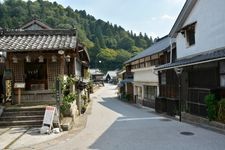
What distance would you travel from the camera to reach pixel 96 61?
135125 mm

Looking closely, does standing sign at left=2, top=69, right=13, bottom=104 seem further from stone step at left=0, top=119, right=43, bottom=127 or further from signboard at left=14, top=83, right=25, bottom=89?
stone step at left=0, top=119, right=43, bottom=127

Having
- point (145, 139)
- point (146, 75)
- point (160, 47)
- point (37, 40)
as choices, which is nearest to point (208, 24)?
point (145, 139)

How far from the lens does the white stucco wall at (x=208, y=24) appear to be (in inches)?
598

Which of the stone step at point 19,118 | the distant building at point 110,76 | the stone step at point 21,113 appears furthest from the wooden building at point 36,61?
the distant building at point 110,76

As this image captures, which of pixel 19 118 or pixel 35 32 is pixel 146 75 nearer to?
pixel 35 32

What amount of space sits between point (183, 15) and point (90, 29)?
464 feet

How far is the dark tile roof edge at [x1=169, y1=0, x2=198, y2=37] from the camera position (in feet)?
61.4

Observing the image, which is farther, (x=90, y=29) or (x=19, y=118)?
(x=90, y=29)

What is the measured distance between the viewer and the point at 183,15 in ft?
64.5

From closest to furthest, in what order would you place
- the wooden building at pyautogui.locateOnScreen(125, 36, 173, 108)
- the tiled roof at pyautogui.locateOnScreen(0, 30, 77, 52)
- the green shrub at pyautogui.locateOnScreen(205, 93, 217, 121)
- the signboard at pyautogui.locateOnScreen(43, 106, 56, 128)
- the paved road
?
1. the paved road
2. the signboard at pyautogui.locateOnScreen(43, 106, 56, 128)
3. the green shrub at pyautogui.locateOnScreen(205, 93, 217, 121)
4. the tiled roof at pyautogui.locateOnScreen(0, 30, 77, 52)
5. the wooden building at pyautogui.locateOnScreen(125, 36, 173, 108)

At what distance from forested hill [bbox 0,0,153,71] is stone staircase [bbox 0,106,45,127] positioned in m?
66.1

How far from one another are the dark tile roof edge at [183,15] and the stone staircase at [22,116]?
11513 millimetres

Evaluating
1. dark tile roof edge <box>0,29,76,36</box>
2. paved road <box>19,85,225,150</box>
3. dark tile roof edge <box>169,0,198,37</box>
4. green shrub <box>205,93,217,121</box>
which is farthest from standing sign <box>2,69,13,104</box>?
dark tile roof edge <box>169,0,198,37</box>

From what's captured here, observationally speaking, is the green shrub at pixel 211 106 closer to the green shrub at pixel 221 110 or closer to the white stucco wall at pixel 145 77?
the green shrub at pixel 221 110
